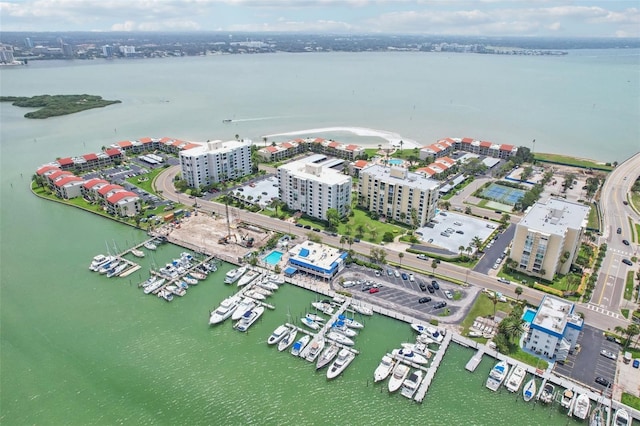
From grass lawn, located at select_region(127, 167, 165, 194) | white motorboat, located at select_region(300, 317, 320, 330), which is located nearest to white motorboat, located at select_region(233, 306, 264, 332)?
white motorboat, located at select_region(300, 317, 320, 330)

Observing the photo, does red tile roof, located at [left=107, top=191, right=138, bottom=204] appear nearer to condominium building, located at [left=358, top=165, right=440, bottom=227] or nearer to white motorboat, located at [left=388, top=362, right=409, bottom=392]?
condominium building, located at [left=358, top=165, right=440, bottom=227]

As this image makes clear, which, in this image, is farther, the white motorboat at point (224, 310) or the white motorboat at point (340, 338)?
the white motorboat at point (224, 310)

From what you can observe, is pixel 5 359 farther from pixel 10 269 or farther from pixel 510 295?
pixel 510 295

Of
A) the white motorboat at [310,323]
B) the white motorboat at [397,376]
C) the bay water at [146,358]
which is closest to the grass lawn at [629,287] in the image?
the bay water at [146,358]

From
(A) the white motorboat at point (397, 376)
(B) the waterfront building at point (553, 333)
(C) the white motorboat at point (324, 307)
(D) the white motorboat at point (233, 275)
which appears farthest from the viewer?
(D) the white motorboat at point (233, 275)

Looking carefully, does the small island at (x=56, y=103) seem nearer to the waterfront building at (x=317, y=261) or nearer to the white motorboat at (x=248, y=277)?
the white motorboat at (x=248, y=277)

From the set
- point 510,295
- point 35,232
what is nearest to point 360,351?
point 510,295
